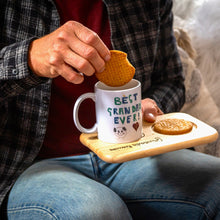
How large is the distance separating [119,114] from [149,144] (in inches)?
3.2

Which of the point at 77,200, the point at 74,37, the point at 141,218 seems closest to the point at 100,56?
the point at 74,37

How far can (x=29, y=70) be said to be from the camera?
2.45ft

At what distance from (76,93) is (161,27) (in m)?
0.34

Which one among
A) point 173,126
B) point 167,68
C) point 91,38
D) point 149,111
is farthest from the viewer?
point 167,68

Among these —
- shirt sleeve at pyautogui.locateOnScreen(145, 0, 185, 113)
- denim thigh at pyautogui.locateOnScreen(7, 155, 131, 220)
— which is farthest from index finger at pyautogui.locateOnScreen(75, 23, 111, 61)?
shirt sleeve at pyautogui.locateOnScreen(145, 0, 185, 113)

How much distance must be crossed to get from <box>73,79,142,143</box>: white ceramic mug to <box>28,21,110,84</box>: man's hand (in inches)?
2.3

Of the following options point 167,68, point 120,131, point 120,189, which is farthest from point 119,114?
point 167,68

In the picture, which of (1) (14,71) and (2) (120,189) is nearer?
(1) (14,71)

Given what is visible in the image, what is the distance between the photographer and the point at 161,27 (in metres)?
1.07

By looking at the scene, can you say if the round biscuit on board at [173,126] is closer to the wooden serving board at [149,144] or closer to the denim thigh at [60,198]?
the wooden serving board at [149,144]

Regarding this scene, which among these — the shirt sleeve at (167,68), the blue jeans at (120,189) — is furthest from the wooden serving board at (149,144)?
the shirt sleeve at (167,68)

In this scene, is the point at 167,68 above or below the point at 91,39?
below

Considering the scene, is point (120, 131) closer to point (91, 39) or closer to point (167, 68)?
point (91, 39)

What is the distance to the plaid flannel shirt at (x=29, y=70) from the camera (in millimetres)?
788
